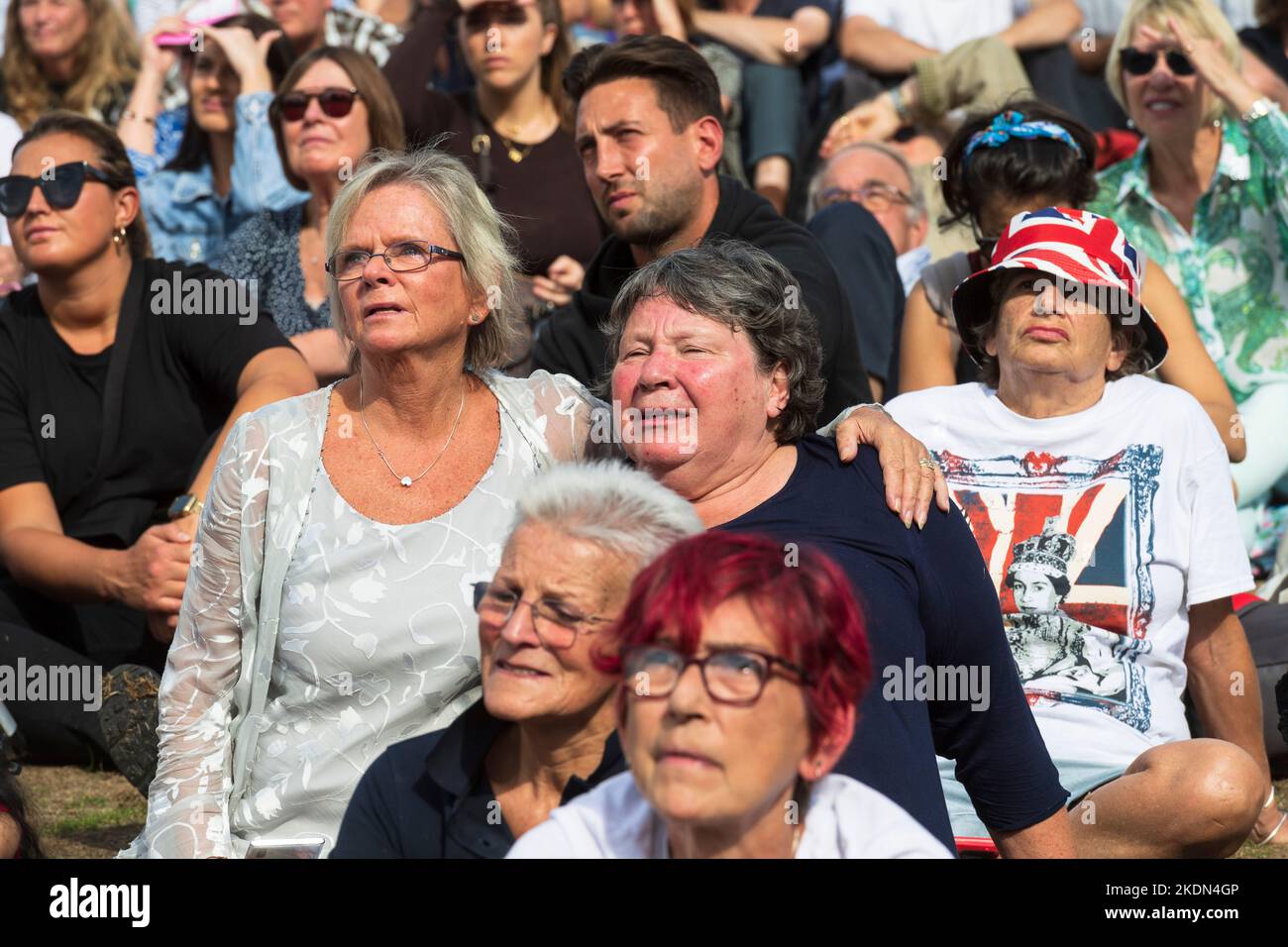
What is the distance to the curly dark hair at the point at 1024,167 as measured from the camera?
16.0 ft

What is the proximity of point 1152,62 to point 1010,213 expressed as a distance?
1337 mm

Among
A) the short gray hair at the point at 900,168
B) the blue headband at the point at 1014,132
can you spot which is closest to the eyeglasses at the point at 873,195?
the short gray hair at the point at 900,168

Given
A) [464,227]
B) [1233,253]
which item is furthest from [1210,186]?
[464,227]

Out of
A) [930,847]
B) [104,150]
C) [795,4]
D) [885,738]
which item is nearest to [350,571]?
[885,738]

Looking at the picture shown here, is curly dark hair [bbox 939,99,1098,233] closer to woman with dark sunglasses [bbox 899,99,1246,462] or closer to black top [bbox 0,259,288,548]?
woman with dark sunglasses [bbox 899,99,1246,462]

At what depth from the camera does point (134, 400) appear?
5.19m

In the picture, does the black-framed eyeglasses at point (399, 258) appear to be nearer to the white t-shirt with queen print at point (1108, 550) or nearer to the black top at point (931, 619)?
the black top at point (931, 619)

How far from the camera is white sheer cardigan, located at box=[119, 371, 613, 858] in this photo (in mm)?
3322

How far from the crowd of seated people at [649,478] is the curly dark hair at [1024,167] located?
0.5 inches

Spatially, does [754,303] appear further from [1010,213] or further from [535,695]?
[1010,213]

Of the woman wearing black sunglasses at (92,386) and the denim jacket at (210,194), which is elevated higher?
the denim jacket at (210,194)

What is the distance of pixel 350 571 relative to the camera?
3.30 metres

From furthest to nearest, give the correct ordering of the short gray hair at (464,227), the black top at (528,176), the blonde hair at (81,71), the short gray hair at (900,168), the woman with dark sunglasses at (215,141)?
the blonde hair at (81,71) < the woman with dark sunglasses at (215,141) < the short gray hair at (900,168) < the black top at (528,176) < the short gray hair at (464,227)
